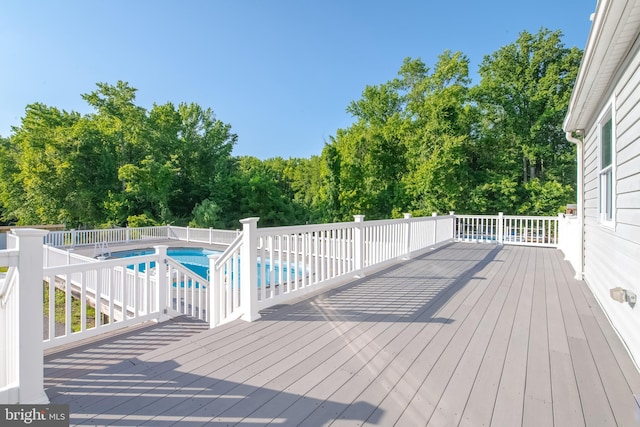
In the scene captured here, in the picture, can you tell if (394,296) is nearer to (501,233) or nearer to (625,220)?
(625,220)

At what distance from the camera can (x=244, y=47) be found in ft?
40.6

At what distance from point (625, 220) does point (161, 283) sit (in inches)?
190

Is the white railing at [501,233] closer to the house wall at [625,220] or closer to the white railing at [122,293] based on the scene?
the house wall at [625,220]

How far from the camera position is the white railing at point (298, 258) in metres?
3.18

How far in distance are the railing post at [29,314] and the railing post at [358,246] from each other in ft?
12.2

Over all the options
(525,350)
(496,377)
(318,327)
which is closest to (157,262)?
(318,327)

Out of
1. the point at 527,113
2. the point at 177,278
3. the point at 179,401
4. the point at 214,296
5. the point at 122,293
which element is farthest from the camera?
the point at 527,113

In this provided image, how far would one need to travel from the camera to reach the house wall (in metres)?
2.25

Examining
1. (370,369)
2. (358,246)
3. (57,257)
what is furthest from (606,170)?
(57,257)

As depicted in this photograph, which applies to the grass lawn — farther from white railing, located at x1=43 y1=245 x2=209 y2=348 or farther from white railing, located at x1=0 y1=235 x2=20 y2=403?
white railing, located at x1=0 y1=235 x2=20 y2=403

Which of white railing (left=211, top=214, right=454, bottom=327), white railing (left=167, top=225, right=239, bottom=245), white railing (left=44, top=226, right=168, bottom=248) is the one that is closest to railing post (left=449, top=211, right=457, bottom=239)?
white railing (left=211, top=214, right=454, bottom=327)

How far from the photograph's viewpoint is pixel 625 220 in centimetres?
254

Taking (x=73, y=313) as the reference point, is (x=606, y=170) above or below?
above

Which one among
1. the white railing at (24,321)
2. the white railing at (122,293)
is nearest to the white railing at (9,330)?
the white railing at (24,321)
